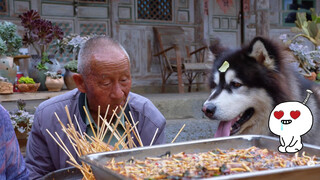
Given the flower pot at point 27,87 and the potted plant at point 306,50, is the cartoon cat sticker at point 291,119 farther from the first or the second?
the flower pot at point 27,87

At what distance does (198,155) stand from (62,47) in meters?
4.50

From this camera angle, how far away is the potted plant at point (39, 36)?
4711mm

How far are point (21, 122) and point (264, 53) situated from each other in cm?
288

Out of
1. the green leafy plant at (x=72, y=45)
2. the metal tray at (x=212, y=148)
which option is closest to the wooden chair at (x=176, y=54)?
the green leafy plant at (x=72, y=45)

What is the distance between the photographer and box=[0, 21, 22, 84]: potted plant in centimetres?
453

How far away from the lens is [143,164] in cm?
98

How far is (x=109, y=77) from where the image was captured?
5.47 feet

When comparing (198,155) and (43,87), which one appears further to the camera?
(43,87)

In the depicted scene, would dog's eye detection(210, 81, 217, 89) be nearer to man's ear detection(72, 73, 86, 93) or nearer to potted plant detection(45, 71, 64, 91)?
man's ear detection(72, 73, 86, 93)

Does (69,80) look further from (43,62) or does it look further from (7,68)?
(7,68)

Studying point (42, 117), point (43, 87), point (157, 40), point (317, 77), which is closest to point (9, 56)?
point (43, 87)

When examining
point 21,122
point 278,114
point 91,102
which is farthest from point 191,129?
point 278,114

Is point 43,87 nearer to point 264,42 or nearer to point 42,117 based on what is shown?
point 42,117

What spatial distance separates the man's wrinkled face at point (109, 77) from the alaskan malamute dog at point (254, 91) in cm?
56
